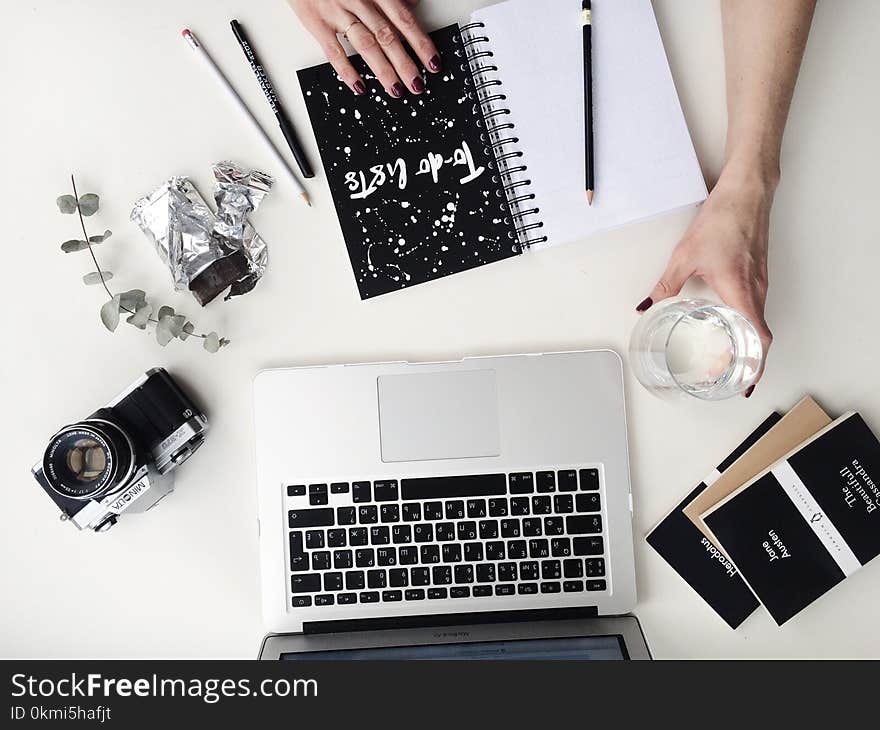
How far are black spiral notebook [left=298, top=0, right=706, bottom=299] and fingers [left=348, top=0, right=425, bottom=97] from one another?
46 mm

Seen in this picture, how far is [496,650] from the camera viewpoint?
76cm

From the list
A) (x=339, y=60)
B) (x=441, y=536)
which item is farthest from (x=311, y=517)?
(x=339, y=60)

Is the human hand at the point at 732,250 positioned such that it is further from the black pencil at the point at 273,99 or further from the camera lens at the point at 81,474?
the camera lens at the point at 81,474

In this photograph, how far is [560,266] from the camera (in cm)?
83

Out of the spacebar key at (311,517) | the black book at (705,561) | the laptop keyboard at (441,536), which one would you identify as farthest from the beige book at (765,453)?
the spacebar key at (311,517)

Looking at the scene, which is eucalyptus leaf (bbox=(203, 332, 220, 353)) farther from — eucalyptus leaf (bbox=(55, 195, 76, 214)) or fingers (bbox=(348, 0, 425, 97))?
fingers (bbox=(348, 0, 425, 97))

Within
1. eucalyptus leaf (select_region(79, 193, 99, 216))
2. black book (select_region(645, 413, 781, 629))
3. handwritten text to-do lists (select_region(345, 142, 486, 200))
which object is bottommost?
black book (select_region(645, 413, 781, 629))

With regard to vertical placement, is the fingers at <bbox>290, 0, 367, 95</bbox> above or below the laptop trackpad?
above

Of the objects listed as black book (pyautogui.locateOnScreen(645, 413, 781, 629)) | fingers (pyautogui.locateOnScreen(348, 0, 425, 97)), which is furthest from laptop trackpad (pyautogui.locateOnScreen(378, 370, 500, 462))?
fingers (pyautogui.locateOnScreen(348, 0, 425, 97))

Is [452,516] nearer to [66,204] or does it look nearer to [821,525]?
[821,525]

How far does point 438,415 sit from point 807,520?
416 millimetres

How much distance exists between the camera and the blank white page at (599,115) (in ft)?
2.67

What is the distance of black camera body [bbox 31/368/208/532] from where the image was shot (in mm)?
730

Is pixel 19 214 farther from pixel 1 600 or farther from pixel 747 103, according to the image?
pixel 747 103
